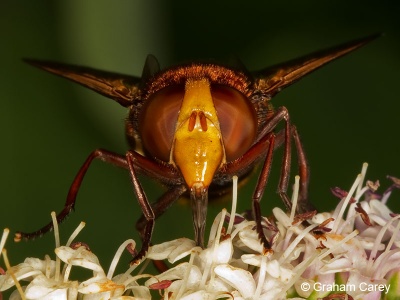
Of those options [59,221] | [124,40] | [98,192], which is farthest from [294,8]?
[59,221]

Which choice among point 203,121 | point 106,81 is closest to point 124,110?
point 106,81

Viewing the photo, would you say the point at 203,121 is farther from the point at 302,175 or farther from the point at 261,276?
the point at 302,175

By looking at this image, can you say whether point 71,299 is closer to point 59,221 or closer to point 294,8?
point 59,221

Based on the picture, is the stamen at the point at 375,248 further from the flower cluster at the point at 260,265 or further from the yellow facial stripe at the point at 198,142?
the yellow facial stripe at the point at 198,142

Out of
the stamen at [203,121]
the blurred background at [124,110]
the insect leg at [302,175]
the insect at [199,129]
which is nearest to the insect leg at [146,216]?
the insect at [199,129]

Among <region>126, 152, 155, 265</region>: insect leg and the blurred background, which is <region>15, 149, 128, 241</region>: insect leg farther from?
the blurred background

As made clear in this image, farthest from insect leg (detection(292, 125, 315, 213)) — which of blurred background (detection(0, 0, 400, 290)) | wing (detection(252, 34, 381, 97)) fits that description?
blurred background (detection(0, 0, 400, 290))
